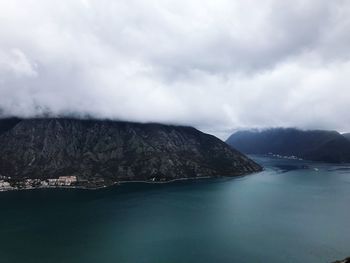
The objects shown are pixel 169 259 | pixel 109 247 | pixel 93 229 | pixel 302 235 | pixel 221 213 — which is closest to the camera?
pixel 169 259

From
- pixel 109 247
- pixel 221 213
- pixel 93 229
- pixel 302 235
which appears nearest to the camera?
pixel 109 247

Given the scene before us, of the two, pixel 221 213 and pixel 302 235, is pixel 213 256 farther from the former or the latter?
pixel 221 213

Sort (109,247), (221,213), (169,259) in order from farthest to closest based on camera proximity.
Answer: (221,213) → (109,247) → (169,259)

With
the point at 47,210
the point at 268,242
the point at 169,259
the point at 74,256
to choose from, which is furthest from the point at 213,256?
the point at 47,210

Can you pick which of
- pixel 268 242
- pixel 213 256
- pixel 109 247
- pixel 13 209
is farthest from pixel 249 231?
pixel 13 209

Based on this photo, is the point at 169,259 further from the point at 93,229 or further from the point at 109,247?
the point at 93,229

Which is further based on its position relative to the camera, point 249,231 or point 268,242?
point 249,231

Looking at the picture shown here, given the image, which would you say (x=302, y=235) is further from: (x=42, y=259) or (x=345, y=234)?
(x=42, y=259)

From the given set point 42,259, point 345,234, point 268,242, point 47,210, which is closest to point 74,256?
point 42,259

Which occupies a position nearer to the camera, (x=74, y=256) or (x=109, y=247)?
(x=74, y=256)
